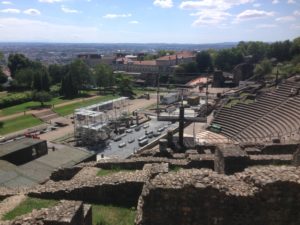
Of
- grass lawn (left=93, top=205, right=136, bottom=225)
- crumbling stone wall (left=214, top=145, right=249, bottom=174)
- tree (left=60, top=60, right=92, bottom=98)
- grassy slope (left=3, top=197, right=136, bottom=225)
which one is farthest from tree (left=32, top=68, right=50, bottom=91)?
grass lawn (left=93, top=205, right=136, bottom=225)

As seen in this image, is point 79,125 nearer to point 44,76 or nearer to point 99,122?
point 99,122

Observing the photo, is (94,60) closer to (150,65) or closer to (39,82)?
(150,65)

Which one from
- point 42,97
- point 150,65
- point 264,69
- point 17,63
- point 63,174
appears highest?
point 264,69

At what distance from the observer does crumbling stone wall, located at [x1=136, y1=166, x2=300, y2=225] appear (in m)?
8.09

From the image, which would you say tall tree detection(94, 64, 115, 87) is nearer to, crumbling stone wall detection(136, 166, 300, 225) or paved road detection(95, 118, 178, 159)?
paved road detection(95, 118, 178, 159)

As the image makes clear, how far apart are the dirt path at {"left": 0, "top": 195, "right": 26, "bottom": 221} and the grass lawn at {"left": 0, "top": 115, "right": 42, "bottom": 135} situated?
126 ft

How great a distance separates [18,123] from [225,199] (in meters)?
50.9

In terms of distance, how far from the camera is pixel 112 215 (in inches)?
454

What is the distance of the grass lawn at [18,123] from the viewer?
49.0m

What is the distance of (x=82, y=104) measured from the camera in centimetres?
6875

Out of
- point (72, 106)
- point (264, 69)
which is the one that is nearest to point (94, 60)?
point (72, 106)

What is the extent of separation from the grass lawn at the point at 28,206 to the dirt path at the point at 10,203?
17cm

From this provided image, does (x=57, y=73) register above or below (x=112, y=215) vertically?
below

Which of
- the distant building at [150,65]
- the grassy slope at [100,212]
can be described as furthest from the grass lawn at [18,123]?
the distant building at [150,65]
